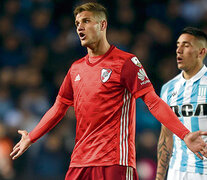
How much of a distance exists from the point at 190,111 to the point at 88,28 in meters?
1.33

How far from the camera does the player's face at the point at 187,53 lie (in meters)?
4.54

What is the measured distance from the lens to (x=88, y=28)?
371 cm

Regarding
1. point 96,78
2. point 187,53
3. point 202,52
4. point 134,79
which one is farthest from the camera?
point 202,52

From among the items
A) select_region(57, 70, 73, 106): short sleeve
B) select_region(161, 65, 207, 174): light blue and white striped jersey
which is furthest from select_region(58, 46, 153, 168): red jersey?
select_region(161, 65, 207, 174): light blue and white striped jersey

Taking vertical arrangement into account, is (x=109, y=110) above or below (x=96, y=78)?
below

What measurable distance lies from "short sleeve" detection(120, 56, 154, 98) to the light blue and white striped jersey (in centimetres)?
94

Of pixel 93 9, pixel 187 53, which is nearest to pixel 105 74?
pixel 93 9

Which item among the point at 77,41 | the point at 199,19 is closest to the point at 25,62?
the point at 77,41

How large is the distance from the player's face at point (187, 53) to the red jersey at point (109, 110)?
1.05 meters

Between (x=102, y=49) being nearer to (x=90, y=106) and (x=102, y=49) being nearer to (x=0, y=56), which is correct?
(x=90, y=106)

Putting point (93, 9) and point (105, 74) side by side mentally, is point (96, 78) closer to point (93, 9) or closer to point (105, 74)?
point (105, 74)

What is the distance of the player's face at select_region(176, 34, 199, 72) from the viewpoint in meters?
4.54

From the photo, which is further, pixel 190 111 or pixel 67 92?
pixel 190 111

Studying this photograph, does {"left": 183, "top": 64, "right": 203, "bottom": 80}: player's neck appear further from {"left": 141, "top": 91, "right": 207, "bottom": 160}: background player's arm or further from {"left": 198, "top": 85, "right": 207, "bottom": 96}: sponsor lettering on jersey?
{"left": 141, "top": 91, "right": 207, "bottom": 160}: background player's arm
